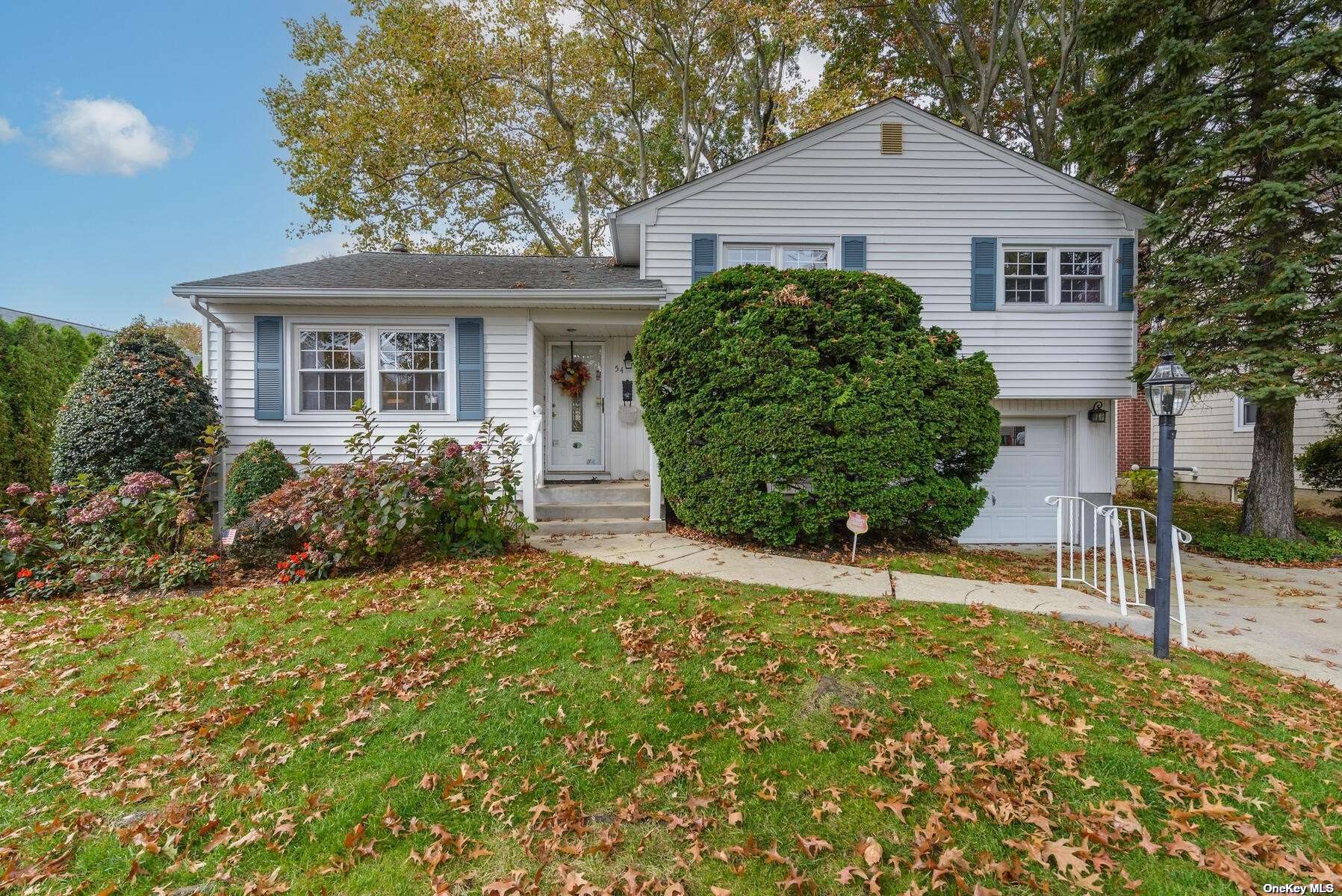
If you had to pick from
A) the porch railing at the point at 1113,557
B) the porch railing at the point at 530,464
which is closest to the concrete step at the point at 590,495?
the porch railing at the point at 530,464

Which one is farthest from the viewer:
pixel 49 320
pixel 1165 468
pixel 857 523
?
pixel 49 320

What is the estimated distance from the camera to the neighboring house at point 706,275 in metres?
7.78

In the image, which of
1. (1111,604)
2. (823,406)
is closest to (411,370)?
(823,406)

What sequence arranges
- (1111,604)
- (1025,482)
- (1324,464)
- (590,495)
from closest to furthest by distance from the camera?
(1111,604), (590,495), (1025,482), (1324,464)

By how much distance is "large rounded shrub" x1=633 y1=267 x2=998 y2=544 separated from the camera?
234 inches

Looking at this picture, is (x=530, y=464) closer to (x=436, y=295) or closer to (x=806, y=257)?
(x=436, y=295)

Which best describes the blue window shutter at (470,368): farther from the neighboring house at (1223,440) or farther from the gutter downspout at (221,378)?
the neighboring house at (1223,440)

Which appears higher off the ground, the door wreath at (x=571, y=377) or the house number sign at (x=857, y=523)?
the door wreath at (x=571, y=377)

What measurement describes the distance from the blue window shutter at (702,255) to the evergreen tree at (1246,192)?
20.2 feet

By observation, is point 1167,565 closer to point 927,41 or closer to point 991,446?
point 991,446

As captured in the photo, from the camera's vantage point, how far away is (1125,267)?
27.7 ft

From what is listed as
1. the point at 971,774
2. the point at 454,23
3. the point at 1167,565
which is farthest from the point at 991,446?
Result: the point at 454,23

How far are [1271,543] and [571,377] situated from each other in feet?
34.5

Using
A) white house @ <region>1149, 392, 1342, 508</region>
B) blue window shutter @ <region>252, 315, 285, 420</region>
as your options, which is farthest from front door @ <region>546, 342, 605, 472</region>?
white house @ <region>1149, 392, 1342, 508</region>
